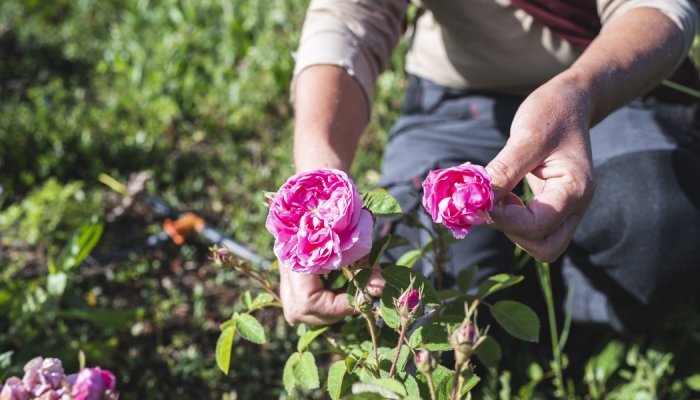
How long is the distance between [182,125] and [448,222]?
6.91 ft

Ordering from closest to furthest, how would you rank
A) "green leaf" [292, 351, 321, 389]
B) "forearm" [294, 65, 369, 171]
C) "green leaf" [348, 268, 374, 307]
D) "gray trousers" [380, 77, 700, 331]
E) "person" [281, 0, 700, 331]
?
1. "green leaf" [348, 268, 374, 307]
2. "green leaf" [292, 351, 321, 389]
3. "person" [281, 0, 700, 331]
4. "forearm" [294, 65, 369, 171]
5. "gray trousers" [380, 77, 700, 331]

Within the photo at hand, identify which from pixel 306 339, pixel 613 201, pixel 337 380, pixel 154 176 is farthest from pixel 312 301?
pixel 154 176

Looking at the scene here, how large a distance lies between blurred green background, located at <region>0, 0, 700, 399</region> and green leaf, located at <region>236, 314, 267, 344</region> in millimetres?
526

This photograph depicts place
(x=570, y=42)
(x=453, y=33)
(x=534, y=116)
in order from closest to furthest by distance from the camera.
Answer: (x=534, y=116)
(x=570, y=42)
(x=453, y=33)

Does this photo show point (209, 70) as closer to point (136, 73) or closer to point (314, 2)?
point (136, 73)

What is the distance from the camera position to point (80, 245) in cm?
182

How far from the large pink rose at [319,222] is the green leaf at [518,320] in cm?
39

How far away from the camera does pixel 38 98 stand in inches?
119

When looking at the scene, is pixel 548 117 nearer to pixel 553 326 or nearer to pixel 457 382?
pixel 457 382

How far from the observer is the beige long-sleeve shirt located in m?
1.57

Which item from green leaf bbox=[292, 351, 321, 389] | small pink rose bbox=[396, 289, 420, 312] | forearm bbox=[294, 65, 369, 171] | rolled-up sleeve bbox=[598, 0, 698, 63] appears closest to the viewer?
small pink rose bbox=[396, 289, 420, 312]

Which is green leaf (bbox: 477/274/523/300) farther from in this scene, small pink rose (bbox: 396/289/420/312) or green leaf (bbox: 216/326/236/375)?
green leaf (bbox: 216/326/236/375)

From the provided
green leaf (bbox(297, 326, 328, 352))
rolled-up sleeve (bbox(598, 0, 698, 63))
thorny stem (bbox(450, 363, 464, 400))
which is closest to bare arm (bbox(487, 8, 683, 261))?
rolled-up sleeve (bbox(598, 0, 698, 63))

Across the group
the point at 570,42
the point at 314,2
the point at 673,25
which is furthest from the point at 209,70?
the point at 673,25
